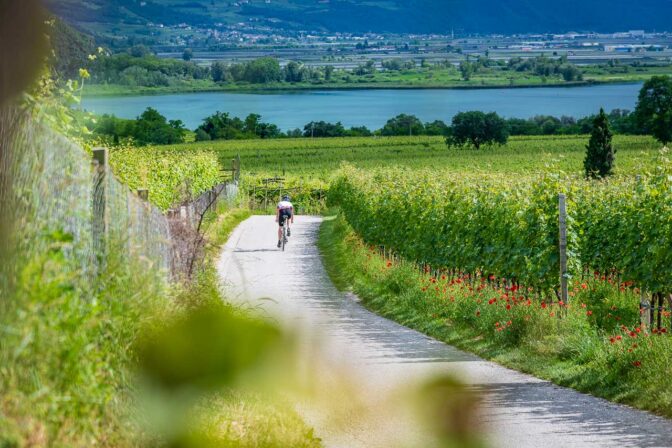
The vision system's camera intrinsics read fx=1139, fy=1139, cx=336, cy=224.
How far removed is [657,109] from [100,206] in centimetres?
14974

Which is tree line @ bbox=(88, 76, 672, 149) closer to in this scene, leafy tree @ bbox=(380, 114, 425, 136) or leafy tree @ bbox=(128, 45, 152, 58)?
leafy tree @ bbox=(380, 114, 425, 136)

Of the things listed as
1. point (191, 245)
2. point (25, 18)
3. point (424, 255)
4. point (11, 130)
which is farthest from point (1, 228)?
point (424, 255)

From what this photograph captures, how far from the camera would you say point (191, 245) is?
10.7 metres

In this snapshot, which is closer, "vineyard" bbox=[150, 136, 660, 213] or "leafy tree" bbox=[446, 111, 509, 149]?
"vineyard" bbox=[150, 136, 660, 213]

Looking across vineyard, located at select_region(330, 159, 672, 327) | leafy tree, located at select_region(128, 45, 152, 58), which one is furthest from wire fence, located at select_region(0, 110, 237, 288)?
vineyard, located at select_region(330, 159, 672, 327)

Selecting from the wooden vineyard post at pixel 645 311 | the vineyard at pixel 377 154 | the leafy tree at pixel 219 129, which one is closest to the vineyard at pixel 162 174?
the wooden vineyard post at pixel 645 311

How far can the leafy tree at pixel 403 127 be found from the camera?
166m

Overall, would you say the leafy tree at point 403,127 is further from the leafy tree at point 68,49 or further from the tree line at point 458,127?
the leafy tree at point 68,49

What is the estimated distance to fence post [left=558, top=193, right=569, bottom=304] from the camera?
16.5 meters

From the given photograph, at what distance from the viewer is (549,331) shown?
48.4 ft

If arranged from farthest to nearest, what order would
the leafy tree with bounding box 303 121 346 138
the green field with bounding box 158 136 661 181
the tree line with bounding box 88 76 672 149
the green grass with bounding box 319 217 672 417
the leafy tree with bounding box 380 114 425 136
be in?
the leafy tree with bounding box 303 121 346 138 → the leafy tree with bounding box 380 114 425 136 → the tree line with bounding box 88 76 672 149 → the green field with bounding box 158 136 661 181 → the green grass with bounding box 319 217 672 417

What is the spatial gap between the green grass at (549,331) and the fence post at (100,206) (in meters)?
5.75

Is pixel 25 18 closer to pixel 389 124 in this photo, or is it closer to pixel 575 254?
pixel 575 254

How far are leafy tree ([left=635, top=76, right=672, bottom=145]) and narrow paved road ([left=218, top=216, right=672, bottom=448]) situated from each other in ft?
419
